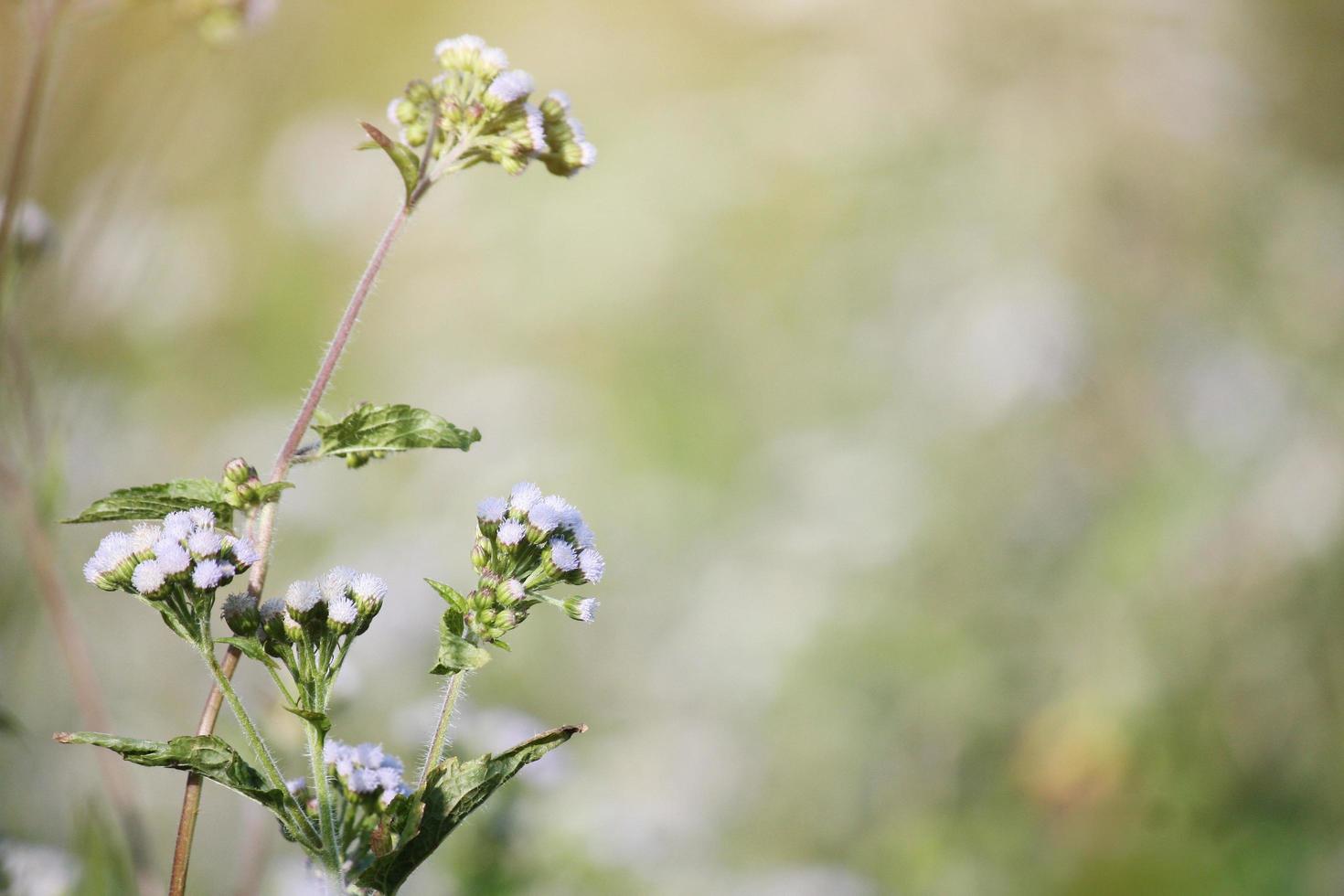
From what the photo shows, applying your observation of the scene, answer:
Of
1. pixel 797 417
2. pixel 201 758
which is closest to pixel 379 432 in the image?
pixel 201 758

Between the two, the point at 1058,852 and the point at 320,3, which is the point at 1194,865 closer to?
the point at 1058,852

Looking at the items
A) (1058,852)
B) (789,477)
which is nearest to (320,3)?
(789,477)

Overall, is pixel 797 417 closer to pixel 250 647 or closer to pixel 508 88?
pixel 508 88

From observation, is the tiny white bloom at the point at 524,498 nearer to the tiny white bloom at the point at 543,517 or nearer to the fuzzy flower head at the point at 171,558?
the tiny white bloom at the point at 543,517

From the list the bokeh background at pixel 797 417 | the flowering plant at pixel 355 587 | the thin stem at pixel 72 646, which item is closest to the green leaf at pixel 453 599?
the flowering plant at pixel 355 587

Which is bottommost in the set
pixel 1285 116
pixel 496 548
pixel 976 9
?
pixel 496 548

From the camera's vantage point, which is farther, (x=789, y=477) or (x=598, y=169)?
(x=598, y=169)
